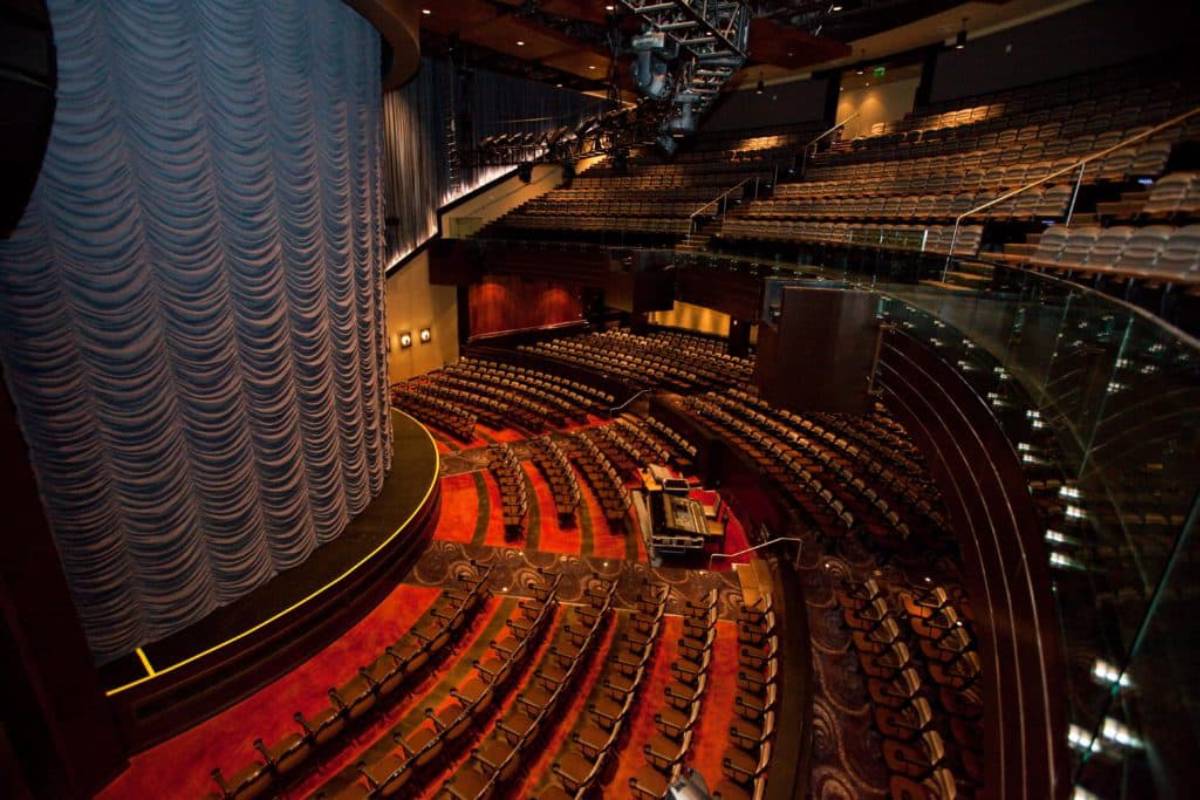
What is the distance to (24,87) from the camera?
2691 millimetres

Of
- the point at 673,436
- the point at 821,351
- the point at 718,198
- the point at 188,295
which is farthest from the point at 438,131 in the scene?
the point at 821,351

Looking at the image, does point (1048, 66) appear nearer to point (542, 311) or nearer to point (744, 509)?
point (744, 509)

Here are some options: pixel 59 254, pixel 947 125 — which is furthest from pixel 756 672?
pixel 947 125

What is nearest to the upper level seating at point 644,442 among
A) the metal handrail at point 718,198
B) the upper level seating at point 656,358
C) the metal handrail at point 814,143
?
the upper level seating at point 656,358

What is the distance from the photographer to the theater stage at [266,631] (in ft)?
18.0

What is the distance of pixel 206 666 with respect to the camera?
575cm

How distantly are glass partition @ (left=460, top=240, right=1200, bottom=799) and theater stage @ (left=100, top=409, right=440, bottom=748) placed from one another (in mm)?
6886

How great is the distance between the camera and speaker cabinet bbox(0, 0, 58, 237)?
259 cm

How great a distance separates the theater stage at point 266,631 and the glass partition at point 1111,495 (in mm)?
6886

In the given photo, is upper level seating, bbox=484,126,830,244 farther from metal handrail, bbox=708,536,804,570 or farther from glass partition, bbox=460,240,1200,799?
glass partition, bbox=460,240,1200,799

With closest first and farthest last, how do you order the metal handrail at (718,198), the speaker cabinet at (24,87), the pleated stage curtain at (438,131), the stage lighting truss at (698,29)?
the speaker cabinet at (24,87), the stage lighting truss at (698,29), the pleated stage curtain at (438,131), the metal handrail at (718,198)

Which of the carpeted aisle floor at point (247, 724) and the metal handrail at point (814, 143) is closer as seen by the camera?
the carpeted aisle floor at point (247, 724)

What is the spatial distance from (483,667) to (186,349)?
4479 mm

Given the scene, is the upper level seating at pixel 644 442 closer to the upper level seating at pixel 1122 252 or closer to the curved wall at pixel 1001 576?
the curved wall at pixel 1001 576
